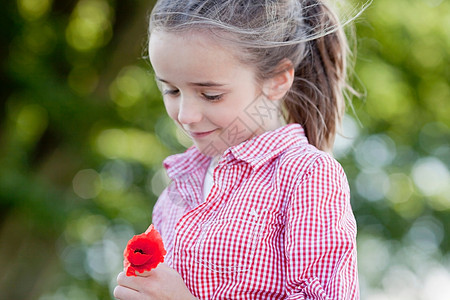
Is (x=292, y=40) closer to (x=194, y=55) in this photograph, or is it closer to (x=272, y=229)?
(x=194, y=55)

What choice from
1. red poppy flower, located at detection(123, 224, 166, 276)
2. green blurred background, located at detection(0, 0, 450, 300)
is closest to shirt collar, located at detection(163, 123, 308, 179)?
red poppy flower, located at detection(123, 224, 166, 276)

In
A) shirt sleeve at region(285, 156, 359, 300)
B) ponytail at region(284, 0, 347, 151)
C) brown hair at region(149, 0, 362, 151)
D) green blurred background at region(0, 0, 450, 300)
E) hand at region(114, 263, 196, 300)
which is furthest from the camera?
green blurred background at region(0, 0, 450, 300)

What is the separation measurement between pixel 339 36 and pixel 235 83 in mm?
436

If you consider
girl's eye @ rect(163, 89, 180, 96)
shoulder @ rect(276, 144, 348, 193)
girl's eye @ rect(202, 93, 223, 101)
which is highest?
girl's eye @ rect(163, 89, 180, 96)

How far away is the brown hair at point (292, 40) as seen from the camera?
1.61 meters

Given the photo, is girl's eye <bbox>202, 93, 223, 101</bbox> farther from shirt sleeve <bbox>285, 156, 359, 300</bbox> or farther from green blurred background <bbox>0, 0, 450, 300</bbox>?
green blurred background <bbox>0, 0, 450, 300</bbox>

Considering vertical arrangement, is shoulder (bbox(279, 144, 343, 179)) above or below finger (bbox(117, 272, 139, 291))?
above

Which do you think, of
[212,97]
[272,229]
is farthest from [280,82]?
[272,229]

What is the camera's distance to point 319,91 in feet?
6.05

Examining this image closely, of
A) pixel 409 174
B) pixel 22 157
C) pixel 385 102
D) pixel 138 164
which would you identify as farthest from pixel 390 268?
pixel 22 157

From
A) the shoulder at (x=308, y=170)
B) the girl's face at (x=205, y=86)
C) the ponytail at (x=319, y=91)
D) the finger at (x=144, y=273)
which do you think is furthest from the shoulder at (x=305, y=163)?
the finger at (x=144, y=273)

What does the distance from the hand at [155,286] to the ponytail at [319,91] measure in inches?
23.6

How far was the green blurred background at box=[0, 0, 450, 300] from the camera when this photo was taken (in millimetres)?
5031

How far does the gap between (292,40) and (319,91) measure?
201 millimetres
